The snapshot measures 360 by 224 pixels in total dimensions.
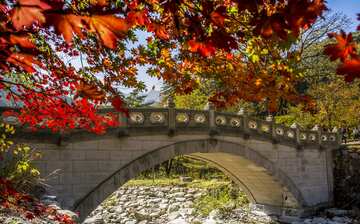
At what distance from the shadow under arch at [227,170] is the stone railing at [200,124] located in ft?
1.70

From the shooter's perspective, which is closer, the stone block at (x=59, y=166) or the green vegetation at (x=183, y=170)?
the stone block at (x=59, y=166)

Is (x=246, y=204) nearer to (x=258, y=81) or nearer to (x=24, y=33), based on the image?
(x=258, y=81)

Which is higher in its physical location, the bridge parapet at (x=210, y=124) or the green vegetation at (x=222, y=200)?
the bridge parapet at (x=210, y=124)

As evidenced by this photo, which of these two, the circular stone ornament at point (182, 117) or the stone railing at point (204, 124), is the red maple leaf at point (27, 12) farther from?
the circular stone ornament at point (182, 117)

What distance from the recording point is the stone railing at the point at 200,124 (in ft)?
39.2

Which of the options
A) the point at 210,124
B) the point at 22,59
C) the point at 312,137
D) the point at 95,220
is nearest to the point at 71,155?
the point at 210,124

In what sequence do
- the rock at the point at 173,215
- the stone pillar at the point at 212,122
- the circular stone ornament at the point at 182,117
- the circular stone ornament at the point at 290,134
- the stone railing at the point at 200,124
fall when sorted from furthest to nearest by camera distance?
the rock at the point at 173,215 < the circular stone ornament at the point at 290,134 < the stone pillar at the point at 212,122 < the circular stone ornament at the point at 182,117 < the stone railing at the point at 200,124

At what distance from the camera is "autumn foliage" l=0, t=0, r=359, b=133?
158cm

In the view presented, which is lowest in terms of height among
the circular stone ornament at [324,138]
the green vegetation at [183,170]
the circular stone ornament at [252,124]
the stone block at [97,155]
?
the green vegetation at [183,170]

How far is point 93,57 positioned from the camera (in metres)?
7.21

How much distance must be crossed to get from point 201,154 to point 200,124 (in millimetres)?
2593

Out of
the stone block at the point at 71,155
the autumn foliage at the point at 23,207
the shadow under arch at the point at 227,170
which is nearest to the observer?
the autumn foliage at the point at 23,207

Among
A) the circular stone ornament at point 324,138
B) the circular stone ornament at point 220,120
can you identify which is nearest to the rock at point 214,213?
the circular stone ornament at point 220,120

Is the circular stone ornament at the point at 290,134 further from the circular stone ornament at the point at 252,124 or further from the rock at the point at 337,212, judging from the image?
the rock at the point at 337,212
